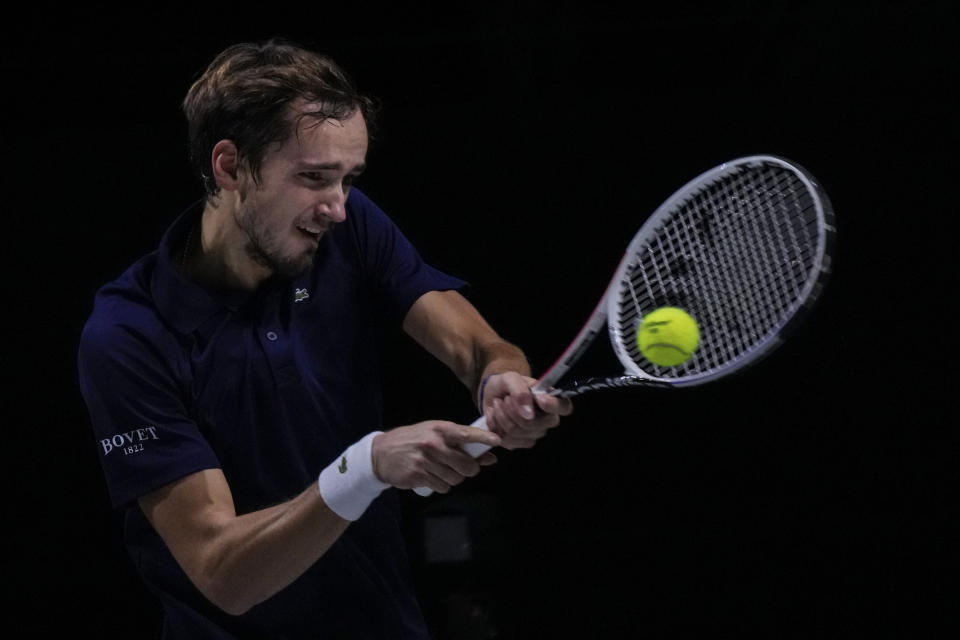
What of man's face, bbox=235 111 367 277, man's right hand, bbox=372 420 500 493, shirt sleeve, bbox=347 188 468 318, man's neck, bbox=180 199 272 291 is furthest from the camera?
shirt sleeve, bbox=347 188 468 318

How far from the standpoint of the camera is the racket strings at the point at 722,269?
2.04 metres

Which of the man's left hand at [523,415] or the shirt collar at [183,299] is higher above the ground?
the shirt collar at [183,299]

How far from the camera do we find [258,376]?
84.4 inches

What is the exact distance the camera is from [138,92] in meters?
3.89

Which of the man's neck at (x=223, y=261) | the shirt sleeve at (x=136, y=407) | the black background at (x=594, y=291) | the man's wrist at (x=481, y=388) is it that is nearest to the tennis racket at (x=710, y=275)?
the man's wrist at (x=481, y=388)

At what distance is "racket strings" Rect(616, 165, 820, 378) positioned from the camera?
204 centimetres

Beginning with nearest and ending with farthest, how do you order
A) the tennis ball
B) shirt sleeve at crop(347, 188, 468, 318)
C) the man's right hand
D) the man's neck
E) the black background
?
1. the man's right hand
2. the tennis ball
3. the man's neck
4. shirt sleeve at crop(347, 188, 468, 318)
5. the black background

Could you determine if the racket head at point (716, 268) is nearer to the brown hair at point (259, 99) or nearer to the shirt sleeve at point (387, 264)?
the shirt sleeve at point (387, 264)

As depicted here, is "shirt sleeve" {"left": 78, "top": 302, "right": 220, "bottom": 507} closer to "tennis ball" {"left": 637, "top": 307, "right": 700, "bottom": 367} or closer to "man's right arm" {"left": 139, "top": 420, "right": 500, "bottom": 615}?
"man's right arm" {"left": 139, "top": 420, "right": 500, "bottom": 615}

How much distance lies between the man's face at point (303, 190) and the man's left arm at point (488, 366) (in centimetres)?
30

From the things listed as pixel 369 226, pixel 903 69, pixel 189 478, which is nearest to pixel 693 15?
pixel 903 69

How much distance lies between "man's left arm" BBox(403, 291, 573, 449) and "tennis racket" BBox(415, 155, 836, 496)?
1.8 inches

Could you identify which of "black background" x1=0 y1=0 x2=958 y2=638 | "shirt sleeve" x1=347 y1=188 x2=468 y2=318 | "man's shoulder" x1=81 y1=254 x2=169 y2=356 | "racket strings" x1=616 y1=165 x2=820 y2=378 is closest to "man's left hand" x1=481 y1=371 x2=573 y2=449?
"racket strings" x1=616 y1=165 x2=820 y2=378

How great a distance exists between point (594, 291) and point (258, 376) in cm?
174
